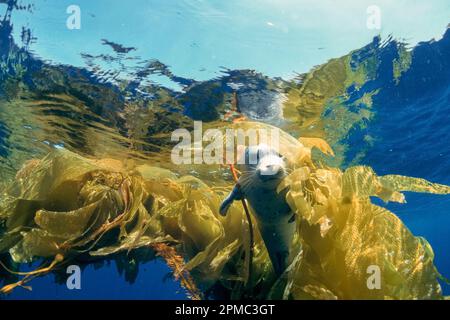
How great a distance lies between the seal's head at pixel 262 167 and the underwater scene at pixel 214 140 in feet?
0.06

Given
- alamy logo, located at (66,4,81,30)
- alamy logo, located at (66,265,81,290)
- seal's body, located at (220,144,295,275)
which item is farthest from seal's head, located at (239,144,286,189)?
alamy logo, located at (66,4,81,30)

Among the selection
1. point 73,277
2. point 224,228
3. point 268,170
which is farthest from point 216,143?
point 73,277

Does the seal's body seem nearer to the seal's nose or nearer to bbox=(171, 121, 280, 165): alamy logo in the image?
the seal's nose

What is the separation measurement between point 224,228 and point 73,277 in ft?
6.75

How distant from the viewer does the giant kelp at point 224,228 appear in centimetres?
292

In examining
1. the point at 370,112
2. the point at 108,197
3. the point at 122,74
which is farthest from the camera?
the point at 370,112

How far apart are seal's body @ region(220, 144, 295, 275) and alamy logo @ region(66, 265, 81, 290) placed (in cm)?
218

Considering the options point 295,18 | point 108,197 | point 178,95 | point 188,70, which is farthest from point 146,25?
point 108,197

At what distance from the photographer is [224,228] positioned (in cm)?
393

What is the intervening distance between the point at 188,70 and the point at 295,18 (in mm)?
1776

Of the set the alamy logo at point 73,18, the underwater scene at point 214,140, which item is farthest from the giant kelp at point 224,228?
the alamy logo at point 73,18

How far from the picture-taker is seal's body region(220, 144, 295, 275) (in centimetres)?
296
